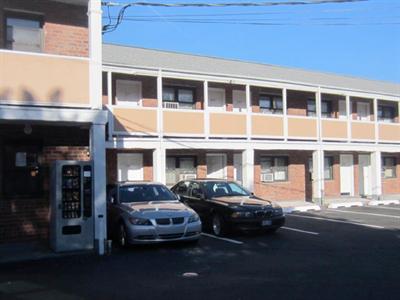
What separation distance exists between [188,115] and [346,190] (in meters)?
12.2

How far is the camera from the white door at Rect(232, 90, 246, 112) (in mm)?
24312

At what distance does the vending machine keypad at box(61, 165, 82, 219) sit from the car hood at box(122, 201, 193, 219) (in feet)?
4.01

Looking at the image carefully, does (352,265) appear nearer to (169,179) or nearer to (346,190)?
(169,179)

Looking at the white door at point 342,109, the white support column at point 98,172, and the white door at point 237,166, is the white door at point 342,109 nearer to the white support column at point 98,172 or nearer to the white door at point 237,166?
the white door at point 237,166

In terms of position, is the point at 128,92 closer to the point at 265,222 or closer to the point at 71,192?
the point at 265,222

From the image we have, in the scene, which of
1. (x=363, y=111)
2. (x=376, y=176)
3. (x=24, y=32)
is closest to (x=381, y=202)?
(x=376, y=176)

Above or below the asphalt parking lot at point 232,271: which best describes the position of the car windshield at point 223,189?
above

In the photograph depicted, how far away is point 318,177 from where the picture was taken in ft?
78.8

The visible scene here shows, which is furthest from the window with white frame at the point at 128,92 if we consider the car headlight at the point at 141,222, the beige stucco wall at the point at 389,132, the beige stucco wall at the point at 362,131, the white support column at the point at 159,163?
the beige stucco wall at the point at 389,132

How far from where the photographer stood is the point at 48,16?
13102mm

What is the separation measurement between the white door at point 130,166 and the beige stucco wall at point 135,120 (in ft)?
7.81

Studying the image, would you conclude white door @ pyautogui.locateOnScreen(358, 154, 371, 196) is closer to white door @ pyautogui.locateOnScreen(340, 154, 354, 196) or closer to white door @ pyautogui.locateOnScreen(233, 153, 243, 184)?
white door @ pyautogui.locateOnScreen(340, 154, 354, 196)

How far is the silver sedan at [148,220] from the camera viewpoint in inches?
462

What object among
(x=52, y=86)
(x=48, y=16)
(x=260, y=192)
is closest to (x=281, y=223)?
(x=52, y=86)
